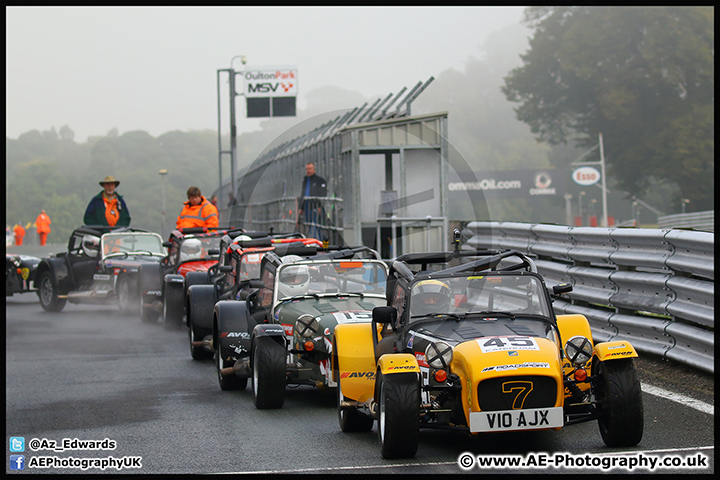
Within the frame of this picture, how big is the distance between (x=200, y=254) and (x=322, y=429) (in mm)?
9584

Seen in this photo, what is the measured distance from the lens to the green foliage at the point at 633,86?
210 feet

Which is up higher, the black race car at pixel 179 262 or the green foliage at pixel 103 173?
the green foliage at pixel 103 173

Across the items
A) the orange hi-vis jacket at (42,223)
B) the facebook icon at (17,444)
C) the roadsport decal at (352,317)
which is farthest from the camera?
the orange hi-vis jacket at (42,223)

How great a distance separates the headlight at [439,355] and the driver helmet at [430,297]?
55 centimetres

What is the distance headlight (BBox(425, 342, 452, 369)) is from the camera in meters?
6.43

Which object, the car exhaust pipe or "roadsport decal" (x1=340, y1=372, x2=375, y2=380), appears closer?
"roadsport decal" (x1=340, y1=372, x2=375, y2=380)

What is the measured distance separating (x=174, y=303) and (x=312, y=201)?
8338 millimetres

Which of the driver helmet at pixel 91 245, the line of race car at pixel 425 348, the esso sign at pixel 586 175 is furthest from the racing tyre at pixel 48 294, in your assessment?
the esso sign at pixel 586 175

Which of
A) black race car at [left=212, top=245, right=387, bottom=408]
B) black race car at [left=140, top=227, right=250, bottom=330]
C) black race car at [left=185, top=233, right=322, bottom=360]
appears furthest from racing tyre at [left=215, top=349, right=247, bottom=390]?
black race car at [left=140, top=227, right=250, bottom=330]

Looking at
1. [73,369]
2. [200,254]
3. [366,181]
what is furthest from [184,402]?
[366,181]

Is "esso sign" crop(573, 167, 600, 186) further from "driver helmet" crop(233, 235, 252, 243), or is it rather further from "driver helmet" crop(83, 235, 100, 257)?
"driver helmet" crop(233, 235, 252, 243)

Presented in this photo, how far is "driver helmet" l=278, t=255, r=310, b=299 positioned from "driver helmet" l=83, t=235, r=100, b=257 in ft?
34.3

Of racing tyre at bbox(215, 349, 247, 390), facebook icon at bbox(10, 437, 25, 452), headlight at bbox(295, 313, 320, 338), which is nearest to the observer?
facebook icon at bbox(10, 437, 25, 452)
